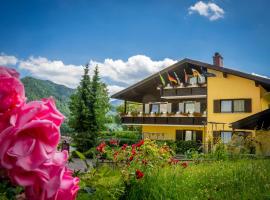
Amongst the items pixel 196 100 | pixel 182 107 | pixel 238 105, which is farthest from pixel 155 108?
pixel 238 105

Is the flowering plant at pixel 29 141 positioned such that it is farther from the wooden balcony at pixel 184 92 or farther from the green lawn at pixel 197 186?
the wooden balcony at pixel 184 92

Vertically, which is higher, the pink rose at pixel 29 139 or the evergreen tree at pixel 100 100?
the evergreen tree at pixel 100 100

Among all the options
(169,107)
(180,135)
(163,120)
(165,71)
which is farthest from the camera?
(169,107)

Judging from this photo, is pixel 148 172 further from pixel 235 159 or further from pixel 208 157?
pixel 208 157

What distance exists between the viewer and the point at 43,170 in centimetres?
86

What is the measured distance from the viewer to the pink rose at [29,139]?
0.84 meters

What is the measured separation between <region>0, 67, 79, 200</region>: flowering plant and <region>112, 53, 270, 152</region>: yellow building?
28.2 m

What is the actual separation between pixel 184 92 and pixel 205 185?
26147 mm

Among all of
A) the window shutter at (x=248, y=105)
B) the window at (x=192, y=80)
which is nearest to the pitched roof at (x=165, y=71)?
the window at (x=192, y=80)

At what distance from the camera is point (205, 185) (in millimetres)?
8055

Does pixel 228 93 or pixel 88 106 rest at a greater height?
pixel 228 93

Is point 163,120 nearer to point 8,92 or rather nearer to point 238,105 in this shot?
point 238,105

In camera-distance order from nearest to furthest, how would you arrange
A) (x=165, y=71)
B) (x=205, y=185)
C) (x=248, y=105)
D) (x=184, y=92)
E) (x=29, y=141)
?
(x=29, y=141) → (x=205, y=185) → (x=248, y=105) → (x=184, y=92) → (x=165, y=71)

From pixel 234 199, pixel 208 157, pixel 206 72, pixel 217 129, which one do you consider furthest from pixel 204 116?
pixel 234 199
